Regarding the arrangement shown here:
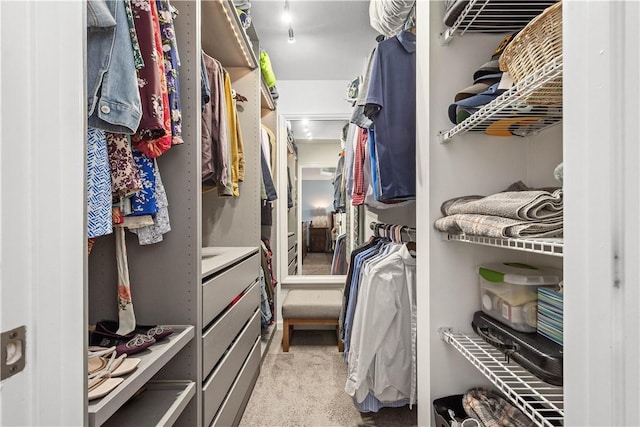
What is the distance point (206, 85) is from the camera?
1407mm

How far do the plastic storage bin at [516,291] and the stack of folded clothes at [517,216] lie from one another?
22cm

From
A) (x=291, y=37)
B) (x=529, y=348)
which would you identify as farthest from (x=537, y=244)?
(x=291, y=37)

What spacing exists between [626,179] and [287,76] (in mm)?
3311

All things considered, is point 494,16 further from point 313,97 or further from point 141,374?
point 313,97

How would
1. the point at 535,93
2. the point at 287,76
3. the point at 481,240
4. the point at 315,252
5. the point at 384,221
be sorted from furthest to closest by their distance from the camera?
1. the point at 315,252
2. the point at 287,76
3. the point at 384,221
4. the point at 481,240
5. the point at 535,93

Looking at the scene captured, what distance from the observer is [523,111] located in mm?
913

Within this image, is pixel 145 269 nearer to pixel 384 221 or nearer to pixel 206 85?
pixel 206 85

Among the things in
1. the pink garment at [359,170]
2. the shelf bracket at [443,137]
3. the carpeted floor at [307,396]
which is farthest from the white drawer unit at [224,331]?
the shelf bracket at [443,137]

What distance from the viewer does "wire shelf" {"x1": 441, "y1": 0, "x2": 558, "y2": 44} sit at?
98 cm

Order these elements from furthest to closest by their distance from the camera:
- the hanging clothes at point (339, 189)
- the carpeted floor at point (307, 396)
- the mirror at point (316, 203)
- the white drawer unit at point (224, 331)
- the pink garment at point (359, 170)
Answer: the mirror at point (316, 203), the hanging clothes at point (339, 189), the pink garment at point (359, 170), the carpeted floor at point (307, 396), the white drawer unit at point (224, 331)

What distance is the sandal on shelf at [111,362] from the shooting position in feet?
2.75

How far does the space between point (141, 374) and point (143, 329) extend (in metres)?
0.32

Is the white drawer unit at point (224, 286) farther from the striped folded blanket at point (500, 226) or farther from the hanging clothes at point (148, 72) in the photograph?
the striped folded blanket at point (500, 226)

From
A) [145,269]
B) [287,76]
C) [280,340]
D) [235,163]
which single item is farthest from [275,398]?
[287,76]
